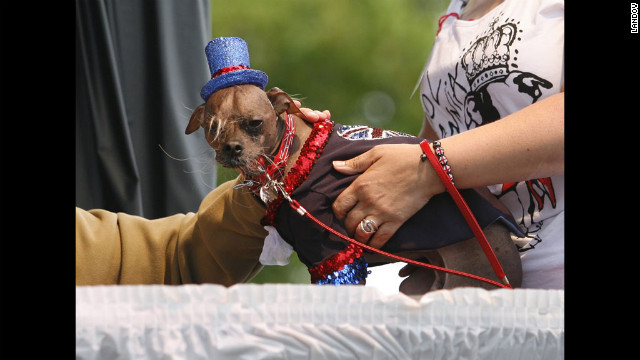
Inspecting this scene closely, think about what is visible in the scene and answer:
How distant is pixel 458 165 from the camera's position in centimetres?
70

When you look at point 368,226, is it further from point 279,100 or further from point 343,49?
point 343,49

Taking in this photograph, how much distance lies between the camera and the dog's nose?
0.69 m

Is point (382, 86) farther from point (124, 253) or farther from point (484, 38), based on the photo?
point (124, 253)

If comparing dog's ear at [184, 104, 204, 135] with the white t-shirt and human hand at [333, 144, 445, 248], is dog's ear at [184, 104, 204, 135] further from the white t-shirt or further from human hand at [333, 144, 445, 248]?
the white t-shirt

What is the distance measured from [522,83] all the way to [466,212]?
7.7 inches

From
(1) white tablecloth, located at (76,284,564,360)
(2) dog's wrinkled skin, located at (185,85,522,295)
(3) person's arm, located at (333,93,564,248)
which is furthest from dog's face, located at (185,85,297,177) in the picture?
(1) white tablecloth, located at (76,284,564,360)

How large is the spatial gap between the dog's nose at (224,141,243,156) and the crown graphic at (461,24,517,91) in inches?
13.8

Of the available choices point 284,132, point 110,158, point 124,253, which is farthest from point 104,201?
point 284,132

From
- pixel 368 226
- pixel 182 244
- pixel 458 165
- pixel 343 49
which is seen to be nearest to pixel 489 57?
pixel 458 165

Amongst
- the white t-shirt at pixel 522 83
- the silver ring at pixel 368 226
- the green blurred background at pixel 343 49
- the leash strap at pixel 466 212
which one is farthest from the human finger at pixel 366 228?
the green blurred background at pixel 343 49

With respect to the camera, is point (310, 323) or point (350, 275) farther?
point (350, 275)

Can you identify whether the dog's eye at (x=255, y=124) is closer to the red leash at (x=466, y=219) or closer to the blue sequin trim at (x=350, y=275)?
the red leash at (x=466, y=219)

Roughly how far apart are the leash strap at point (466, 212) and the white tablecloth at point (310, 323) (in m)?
0.18
